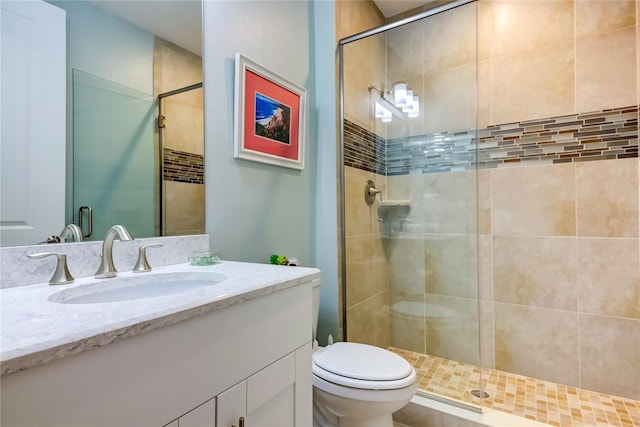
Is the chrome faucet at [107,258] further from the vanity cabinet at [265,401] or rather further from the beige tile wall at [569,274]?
the beige tile wall at [569,274]

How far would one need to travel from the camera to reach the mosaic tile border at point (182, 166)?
119 centimetres

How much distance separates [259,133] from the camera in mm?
1515

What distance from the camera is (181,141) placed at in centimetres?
123

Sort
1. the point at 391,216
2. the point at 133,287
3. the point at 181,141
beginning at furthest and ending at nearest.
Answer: the point at 391,216, the point at 181,141, the point at 133,287

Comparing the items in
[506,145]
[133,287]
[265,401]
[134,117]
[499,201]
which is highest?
[506,145]

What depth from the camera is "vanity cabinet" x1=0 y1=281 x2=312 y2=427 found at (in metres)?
0.44

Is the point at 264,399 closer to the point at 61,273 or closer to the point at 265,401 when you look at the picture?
the point at 265,401

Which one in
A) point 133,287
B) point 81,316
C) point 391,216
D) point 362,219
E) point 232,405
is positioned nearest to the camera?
point 81,316

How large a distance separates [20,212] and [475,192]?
82.6 inches

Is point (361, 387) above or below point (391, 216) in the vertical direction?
below

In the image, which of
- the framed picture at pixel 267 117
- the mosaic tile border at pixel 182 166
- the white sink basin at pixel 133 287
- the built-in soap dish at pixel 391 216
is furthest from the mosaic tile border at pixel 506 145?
the white sink basin at pixel 133 287

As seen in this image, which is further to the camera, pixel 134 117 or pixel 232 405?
pixel 134 117

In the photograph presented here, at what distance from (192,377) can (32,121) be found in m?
0.79

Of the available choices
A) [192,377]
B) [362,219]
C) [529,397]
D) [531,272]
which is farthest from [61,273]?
[531,272]
